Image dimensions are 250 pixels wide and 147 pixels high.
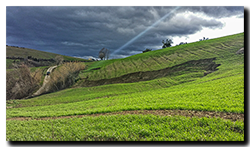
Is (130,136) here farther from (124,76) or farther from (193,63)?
(193,63)

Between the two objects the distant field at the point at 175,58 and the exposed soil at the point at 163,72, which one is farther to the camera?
the distant field at the point at 175,58

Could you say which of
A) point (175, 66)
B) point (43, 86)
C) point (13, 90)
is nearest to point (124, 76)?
point (175, 66)

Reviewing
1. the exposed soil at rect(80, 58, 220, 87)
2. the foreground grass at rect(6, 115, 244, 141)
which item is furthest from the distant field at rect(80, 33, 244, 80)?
the foreground grass at rect(6, 115, 244, 141)

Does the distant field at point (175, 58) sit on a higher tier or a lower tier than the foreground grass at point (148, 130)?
higher

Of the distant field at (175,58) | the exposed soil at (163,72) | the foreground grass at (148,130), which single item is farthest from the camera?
the distant field at (175,58)

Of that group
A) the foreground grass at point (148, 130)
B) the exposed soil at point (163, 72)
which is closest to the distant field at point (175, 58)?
the exposed soil at point (163, 72)

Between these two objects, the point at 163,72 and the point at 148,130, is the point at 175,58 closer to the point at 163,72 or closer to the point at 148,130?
the point at 163,72

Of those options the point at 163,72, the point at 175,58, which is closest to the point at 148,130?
the point at 163,72

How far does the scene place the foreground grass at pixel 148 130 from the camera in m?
6.68

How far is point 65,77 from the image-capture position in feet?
132

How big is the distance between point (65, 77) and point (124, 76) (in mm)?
18983

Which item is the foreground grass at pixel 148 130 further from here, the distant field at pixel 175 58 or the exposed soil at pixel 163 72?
the distant field at pixel 175 58
